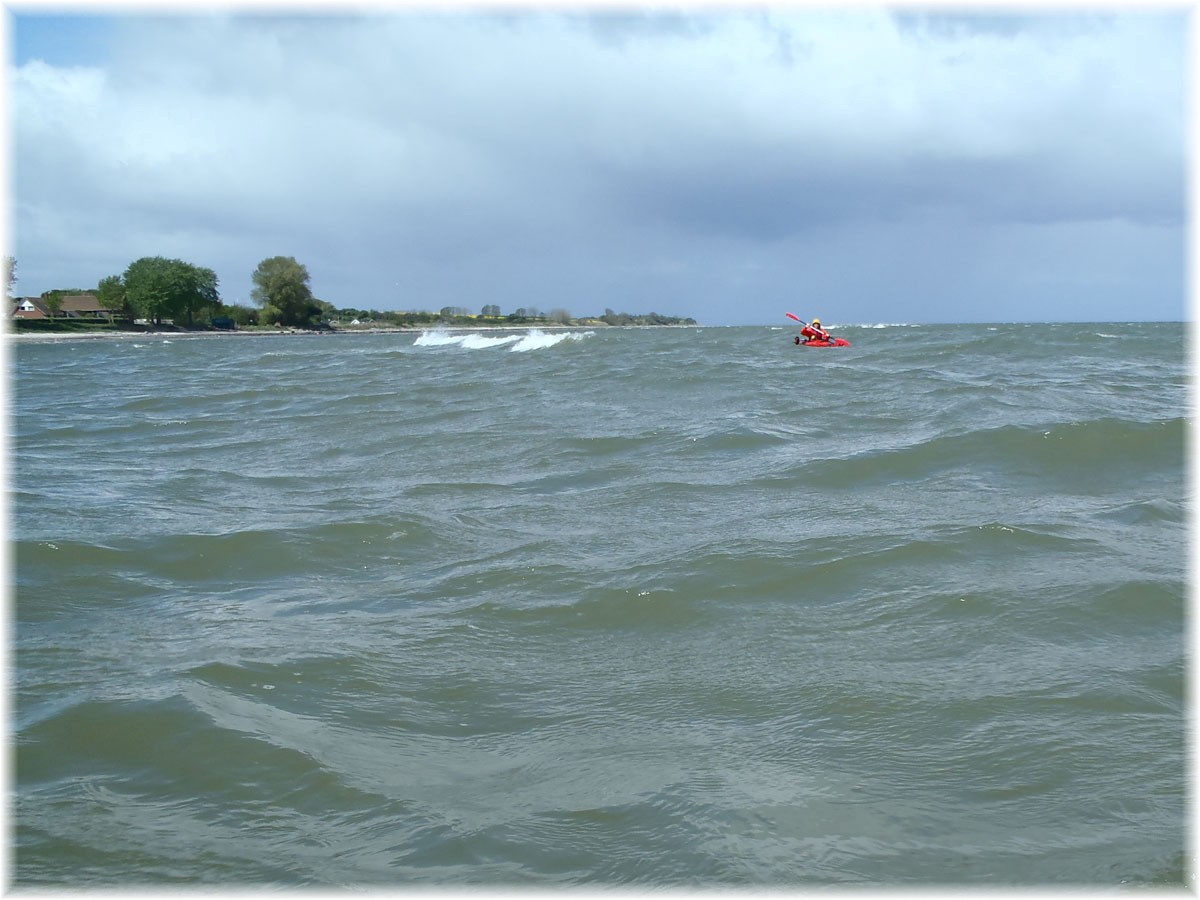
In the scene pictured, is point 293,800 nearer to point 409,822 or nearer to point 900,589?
point 409,822

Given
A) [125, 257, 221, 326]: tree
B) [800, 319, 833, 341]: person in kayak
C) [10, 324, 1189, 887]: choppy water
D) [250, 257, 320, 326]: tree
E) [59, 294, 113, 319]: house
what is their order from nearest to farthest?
[10, 324, 1189, 887]: choppy water < [800, 319, 833, 341]: person in kayak < [125, 257, 221, 326]: tree < [59, 294, 113, 319]: house < [250, 257, 320, 326]: tree

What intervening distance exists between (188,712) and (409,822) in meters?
1.46

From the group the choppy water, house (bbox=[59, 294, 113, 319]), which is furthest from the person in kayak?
house (bbox=[59, 294, 113, 319])

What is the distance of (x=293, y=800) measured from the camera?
Result: 357cm

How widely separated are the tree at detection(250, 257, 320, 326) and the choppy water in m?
107

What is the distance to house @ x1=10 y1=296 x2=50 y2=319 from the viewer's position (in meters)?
94.8

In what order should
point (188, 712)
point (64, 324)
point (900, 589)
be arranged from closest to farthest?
point (188, 712) < point (900, 589) < point (64, 324)

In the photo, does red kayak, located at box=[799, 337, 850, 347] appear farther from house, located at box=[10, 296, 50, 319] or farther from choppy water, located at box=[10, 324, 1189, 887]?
house, located at box=[10, 296, 50, 319]

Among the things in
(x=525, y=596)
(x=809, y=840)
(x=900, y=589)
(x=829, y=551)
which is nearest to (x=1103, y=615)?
(x=900, y=589)

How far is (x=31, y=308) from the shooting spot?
321ft

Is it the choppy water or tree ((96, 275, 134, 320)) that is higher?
tree ((96, 275, 134, 320))

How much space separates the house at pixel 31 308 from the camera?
94.8 m

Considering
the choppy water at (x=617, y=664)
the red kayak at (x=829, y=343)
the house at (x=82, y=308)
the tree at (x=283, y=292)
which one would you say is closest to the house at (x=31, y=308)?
the house at (x=82, y=308)

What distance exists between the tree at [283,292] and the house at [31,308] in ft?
74.2
